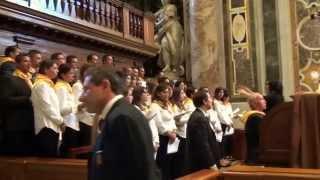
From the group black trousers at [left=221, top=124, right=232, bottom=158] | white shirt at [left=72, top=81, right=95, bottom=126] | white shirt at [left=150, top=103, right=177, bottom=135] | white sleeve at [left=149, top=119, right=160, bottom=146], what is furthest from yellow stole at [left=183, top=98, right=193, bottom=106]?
white shirt at [left=72, top=81, right=95, bottom=126]

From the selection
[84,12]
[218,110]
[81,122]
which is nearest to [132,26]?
[84,12]

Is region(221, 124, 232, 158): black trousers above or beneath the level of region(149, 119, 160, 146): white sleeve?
beneath

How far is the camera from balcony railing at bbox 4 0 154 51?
7562 mm

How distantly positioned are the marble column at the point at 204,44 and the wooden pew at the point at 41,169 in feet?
23.3

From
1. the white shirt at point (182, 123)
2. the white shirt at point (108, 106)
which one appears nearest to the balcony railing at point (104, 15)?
the white shirt at point (182, 123)

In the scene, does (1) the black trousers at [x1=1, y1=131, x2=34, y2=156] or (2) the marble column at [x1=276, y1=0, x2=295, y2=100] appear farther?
(2) the marble column at [x1=276, y1=0, x2=295, y2=100]

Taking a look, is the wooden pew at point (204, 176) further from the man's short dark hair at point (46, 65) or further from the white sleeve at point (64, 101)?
the man's short dark hair at point (46, 65)

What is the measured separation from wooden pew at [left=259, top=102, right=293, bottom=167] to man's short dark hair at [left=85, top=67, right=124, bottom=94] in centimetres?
297

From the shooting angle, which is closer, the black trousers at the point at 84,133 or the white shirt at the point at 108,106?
the white shirt at the point at 108,106

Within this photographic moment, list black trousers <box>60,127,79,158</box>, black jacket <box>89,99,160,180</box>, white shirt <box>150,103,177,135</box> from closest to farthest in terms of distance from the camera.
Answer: black jacket <box>89,99,160,180</box> → black trousers <box>60,127,79,158</box> → white shirt <box>150,103,177,135</box>

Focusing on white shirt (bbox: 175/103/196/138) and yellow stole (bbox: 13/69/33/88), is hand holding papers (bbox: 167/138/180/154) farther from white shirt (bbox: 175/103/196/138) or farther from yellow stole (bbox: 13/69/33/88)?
yellow stole (bbox: 13/69/33/88)

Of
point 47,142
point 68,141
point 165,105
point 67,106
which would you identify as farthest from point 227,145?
point 47,142

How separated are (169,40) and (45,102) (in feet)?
26.4

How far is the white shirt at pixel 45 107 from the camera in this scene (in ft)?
16.7
